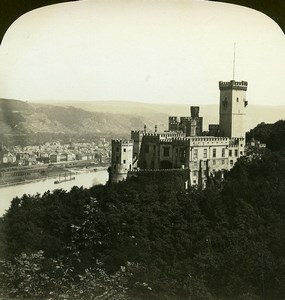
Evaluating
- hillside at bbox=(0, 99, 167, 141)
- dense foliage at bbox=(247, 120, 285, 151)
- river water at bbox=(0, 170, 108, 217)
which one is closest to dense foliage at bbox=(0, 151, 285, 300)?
river water at bbox=(0, 170, 108, 217)

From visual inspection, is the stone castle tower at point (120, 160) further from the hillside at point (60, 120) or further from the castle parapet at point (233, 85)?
the castle parapet at point (233, 85)

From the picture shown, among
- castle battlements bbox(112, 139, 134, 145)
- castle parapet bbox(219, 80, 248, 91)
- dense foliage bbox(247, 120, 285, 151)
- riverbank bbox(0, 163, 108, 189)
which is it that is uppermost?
castle parapet bbox(219, 80, 248, 91)

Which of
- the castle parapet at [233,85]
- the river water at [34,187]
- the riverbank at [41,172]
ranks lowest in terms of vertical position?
the river water at [34,187]

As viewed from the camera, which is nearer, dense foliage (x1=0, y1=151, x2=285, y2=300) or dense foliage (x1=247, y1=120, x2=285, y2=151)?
dense foliage (x1=0, y1=151, x2=285, y2=300)

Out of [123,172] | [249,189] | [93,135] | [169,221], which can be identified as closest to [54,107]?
[93,135]

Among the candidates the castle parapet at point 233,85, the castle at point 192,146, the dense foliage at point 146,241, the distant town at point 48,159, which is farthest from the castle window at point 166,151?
the castle parapet at point 233,85

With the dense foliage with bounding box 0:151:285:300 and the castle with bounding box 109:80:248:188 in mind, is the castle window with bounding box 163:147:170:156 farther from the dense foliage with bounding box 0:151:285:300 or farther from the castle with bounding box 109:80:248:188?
the dense foliage with bounding box 0:151:285:300

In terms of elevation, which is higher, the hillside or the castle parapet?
the castle parapet
